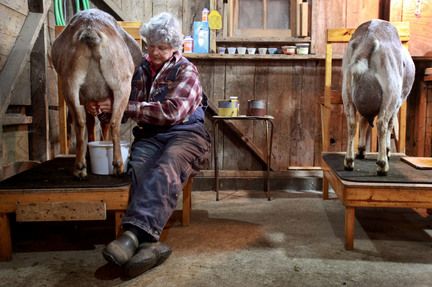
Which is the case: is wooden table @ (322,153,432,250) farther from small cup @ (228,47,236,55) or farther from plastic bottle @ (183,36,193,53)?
plastic bottle @ (183,36,193,53)

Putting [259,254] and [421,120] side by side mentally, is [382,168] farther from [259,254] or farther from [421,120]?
[421,120]

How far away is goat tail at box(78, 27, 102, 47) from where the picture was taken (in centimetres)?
182

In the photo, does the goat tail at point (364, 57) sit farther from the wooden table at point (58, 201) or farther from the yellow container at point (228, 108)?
the wooden table at point (58, 201)

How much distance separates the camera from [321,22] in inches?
142

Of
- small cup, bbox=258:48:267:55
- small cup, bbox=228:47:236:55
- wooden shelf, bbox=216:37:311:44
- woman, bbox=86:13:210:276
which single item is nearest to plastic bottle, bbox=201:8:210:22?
wooden shelf, bbox=216:37:311:44

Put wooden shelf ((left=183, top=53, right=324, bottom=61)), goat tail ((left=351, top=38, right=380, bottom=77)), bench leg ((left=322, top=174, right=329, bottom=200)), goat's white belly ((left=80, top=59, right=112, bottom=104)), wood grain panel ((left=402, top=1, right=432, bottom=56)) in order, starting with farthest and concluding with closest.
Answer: wooden shelf ((left=183, top=53, right=324, bottom=61))
wood grain panel ((left=402, top=1, right=432, bottom=56))
bench leg ((left=322, top=174, right=329, bottom=200))
goat tail ((left=351, top=38, right=380, bottom=77))
goat's white belly ((left=80, top=59, right=112, bottom=104))

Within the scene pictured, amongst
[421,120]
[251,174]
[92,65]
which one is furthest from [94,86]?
[421,120]

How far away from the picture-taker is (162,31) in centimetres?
221

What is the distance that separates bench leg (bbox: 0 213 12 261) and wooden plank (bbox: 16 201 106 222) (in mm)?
87

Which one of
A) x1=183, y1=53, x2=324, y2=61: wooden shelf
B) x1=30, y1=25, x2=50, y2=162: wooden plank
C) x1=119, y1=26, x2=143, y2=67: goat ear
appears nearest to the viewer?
x1=119, y1=26, x2=143, y2=67: goat ear

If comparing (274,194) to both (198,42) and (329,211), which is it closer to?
(329,211)

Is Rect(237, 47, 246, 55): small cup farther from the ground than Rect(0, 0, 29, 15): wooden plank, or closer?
closer

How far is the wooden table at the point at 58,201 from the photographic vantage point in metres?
1.84

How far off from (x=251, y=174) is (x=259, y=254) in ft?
5.29
